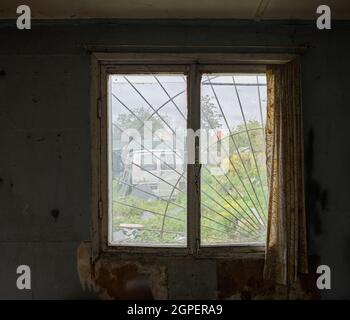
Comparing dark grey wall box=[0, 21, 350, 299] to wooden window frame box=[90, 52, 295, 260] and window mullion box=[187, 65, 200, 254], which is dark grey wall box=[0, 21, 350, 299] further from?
window mullion box=[187, 65, 200, 254]

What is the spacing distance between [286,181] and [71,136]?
64.0 inches

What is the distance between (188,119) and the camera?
8.23ft

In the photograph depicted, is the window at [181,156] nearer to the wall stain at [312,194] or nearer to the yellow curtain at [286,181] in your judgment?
the yellow curtain at [286,181]

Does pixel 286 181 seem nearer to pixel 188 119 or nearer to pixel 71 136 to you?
pixel 188 119

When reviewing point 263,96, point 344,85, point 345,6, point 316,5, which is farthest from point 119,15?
point 344,85

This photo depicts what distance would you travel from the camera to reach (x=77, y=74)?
250 cm

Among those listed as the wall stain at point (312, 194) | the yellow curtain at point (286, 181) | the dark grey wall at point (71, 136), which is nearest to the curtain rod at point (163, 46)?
the dark grey wall at point (71, 136)

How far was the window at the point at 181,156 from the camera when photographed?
8.28ft

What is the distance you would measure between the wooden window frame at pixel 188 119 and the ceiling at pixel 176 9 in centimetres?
28

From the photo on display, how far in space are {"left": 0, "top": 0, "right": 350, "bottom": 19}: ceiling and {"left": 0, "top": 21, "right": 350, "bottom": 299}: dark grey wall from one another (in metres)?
0.07

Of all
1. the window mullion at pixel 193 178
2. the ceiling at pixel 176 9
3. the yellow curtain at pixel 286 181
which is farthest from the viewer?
the window mullion at pixel 193 178

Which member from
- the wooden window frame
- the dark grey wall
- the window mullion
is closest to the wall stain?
the dark grey wall

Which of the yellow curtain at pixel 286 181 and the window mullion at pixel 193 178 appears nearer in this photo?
the yellow curtain at pixel 286 181

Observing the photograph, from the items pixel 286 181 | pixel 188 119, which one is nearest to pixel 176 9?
pixel 188 119
